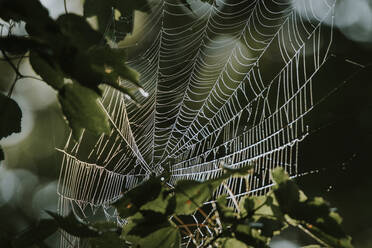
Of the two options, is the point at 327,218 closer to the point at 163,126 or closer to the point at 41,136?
the point at 163,126

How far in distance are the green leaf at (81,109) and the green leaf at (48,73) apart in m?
0.03

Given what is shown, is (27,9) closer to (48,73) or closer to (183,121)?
(48,73)

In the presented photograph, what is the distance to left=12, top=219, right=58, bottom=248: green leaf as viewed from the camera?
99 cm

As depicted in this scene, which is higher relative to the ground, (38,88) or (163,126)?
(38,88)

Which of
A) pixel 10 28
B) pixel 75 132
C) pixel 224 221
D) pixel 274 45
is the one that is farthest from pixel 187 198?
pixel 274 45

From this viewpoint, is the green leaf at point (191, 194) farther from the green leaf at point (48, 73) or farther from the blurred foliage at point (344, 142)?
the blurred foliage at point (344, 142)

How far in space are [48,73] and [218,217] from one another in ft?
1.78

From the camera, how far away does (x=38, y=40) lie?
792 mm

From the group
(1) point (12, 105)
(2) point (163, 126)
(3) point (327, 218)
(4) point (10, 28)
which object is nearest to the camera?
(3) point (327, 218)

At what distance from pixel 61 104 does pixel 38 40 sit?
0.92ft

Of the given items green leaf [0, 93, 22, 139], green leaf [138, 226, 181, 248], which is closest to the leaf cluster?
green leaf [0, 93, 22, 139]

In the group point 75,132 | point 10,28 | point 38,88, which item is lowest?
point 75,132

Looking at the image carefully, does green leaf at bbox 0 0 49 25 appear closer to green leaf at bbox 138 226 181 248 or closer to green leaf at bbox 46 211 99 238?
green leaf at bbox 46 211 99 238

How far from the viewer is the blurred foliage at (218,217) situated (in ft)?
3.27
